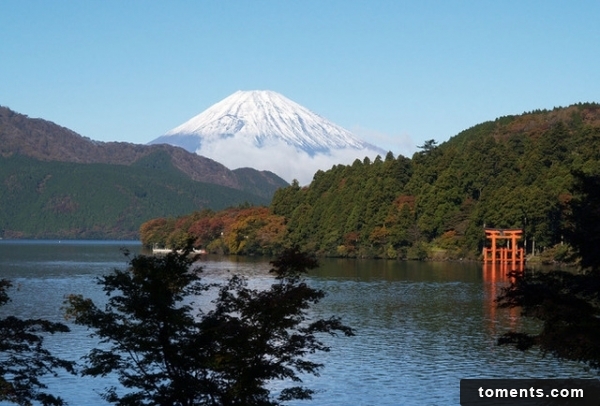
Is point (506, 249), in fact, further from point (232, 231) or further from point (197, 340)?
point (197, 340)

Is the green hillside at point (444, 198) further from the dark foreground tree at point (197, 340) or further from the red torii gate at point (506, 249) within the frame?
the dark foreground tree at point (197, 340)

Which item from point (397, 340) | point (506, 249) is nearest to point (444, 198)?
point (506, 249)

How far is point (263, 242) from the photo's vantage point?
311ft

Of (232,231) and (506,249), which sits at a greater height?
(232,231)

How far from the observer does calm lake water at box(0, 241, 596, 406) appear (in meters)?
22.8

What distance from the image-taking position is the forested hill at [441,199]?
7469 centimetres

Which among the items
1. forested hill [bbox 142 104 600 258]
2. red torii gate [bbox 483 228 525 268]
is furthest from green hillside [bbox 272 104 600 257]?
red torii gate [bbox 483 228 525 268]

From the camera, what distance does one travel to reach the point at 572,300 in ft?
43.0

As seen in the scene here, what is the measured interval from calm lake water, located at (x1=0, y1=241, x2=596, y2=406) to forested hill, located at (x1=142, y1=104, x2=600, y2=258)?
18.3m

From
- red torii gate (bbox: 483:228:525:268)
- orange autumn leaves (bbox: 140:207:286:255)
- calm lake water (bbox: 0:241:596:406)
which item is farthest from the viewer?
orange autumn leaves (bbox: 140:207:286:255)

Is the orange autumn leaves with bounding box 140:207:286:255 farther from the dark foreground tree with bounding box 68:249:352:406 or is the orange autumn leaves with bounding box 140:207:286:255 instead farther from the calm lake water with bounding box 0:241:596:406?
the dark foreground tree with bounding box 68:249:352:406

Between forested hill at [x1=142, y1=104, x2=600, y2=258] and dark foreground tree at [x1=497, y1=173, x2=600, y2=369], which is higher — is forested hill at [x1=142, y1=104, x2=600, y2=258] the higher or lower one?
the higher one

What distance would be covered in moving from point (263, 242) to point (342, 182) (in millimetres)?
11284

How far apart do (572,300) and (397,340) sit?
17.7 metres
